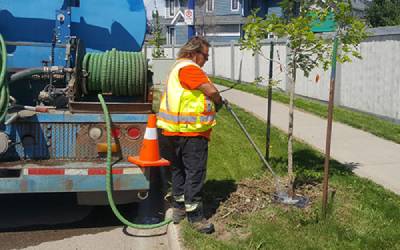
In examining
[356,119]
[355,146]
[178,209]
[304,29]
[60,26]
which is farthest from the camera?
[356,119]

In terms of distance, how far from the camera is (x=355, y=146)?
8.82 meters

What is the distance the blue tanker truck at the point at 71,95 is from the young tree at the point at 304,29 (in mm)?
1268

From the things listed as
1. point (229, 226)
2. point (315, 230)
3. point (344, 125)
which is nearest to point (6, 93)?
point (229, 226)

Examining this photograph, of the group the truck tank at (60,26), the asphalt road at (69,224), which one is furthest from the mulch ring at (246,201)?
the truck tank at (60,26)

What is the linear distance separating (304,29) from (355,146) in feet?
12.9

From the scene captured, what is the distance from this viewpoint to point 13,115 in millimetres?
5102

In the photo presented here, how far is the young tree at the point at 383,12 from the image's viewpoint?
32.3 meters

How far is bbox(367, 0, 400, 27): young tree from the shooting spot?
32.3 meters

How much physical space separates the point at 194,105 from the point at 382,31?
23.3ft

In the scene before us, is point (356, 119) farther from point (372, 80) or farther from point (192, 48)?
point (192, 48)

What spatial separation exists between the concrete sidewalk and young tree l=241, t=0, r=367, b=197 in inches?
72.1

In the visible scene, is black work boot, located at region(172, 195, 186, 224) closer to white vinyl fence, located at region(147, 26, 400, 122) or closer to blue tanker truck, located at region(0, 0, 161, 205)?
blue tanker truck, located at region(0, 0, 161, 205)

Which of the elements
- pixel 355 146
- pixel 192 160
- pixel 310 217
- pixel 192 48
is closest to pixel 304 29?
pixel 192 48

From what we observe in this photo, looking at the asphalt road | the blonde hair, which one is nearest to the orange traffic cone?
the blonde hair
